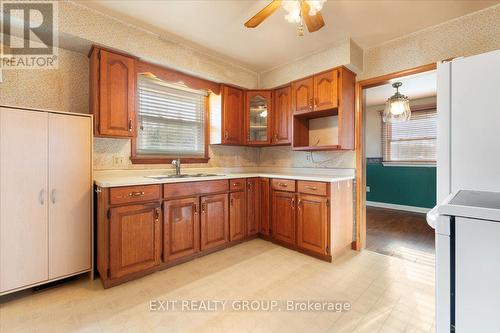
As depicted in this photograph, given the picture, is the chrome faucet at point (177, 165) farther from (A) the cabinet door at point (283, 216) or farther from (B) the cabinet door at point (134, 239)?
(A) the cabinet door at point (283, 216)

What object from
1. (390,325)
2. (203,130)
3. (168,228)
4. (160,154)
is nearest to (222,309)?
(168,228)

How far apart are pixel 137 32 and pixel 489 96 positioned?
2886 mm

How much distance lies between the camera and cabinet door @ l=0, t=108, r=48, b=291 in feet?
5.67

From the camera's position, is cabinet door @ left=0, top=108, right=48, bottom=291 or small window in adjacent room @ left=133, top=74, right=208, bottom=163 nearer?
cabinet door @ left=0, top=108, right=48, bottom=291

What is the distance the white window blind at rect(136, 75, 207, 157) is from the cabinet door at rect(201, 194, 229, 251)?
34.1 inches

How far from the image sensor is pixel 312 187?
2609 mm

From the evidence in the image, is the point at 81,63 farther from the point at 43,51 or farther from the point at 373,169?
the point at 373,169

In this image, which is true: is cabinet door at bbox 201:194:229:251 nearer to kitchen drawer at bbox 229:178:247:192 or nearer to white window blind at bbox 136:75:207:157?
kitchen drawer at bbox 229:178:247:192

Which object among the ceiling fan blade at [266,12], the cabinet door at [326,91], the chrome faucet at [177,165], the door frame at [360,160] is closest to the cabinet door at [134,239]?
the chrome faucet at [177,165]

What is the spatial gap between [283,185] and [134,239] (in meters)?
1.75

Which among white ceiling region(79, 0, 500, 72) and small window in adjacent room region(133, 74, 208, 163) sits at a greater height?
white ceiling region(79, 0, 500, 72)

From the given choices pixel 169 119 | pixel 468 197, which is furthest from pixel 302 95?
pixel 468 197

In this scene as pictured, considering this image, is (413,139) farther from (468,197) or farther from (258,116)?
(468,197)

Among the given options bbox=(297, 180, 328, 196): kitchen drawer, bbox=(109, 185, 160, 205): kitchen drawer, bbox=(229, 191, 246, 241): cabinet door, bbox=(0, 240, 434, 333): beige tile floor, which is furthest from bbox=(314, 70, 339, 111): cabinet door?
bbox=(109, 185, 160, 205): kitchen drawer
